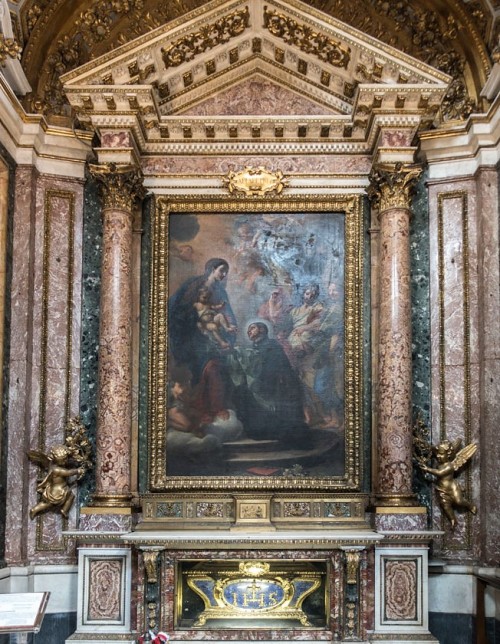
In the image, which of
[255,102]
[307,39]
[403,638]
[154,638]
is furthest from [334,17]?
[154,638]

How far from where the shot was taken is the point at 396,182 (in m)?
13.3

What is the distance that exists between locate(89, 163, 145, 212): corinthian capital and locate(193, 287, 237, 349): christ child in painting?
1701 mm

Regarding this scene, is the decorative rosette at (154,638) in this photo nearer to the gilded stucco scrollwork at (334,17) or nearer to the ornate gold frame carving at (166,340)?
the ornate gold frame carving at (166,340)

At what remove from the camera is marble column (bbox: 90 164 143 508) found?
12.8 metres

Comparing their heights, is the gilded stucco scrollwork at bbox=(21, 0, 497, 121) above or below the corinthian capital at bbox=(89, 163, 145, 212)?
above

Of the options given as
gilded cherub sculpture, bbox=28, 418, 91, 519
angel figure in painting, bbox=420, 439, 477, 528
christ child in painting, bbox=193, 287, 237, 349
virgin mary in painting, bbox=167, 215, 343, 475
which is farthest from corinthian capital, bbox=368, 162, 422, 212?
gilded cherub sculpture, bbox=28, 418, 91, 519

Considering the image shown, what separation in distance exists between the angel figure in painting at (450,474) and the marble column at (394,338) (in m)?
0.55

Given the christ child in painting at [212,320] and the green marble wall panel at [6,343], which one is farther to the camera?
the christ child in painting at [212,320]

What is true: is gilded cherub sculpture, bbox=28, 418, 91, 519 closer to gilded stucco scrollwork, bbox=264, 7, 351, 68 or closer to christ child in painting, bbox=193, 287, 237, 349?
christ child in painting, bbox=193, 287, 237, 349

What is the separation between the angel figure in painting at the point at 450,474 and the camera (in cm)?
1305

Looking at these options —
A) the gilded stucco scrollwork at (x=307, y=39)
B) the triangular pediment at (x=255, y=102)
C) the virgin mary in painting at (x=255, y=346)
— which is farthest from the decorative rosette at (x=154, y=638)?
the gilded stucco scrollwork at (x=307, y=39)

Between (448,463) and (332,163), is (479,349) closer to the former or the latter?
(448,463)

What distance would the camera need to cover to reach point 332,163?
1420 cm

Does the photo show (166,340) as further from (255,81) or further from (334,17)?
(334,17)
